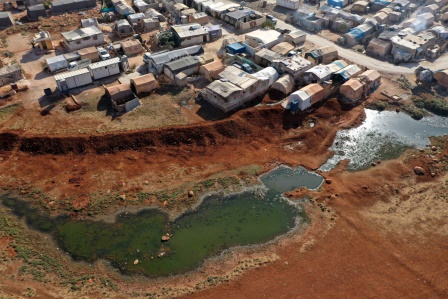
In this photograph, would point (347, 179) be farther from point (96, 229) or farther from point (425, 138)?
point (96, 229)

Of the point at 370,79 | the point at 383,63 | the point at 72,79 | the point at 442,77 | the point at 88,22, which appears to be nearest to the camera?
the point at 72,79

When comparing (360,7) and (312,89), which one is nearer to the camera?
(312,89)

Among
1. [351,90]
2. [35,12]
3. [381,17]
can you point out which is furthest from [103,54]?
[381,17]

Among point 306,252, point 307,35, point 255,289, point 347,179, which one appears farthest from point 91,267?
point 307,35

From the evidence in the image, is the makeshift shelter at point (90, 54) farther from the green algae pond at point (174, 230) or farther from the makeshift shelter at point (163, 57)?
the green algae pond at point (174, 230)

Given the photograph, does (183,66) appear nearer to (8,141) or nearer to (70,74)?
(70,74)

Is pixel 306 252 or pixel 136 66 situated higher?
pixel 136 66
